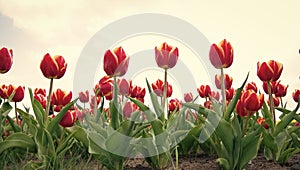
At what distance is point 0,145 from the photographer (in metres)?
4.14

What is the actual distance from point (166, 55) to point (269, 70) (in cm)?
122

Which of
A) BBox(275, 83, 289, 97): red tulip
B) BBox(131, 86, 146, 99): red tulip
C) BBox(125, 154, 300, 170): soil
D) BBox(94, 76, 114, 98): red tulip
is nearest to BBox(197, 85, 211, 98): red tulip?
BBox(131, 86, 146, 99): red tulip

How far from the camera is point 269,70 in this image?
4.15 m

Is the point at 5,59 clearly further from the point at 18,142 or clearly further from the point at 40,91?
the point at 40,91

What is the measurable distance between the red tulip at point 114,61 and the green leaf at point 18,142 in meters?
1.36

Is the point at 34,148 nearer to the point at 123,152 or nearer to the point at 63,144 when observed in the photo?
the point at 63,144

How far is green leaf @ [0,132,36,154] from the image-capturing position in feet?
13.5

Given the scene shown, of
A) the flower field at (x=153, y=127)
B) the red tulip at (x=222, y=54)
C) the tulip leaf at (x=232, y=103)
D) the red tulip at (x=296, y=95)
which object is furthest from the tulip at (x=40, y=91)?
the red tulip at (x=296, y=95)

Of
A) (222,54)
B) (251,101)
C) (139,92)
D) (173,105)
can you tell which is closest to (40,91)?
(139,92)

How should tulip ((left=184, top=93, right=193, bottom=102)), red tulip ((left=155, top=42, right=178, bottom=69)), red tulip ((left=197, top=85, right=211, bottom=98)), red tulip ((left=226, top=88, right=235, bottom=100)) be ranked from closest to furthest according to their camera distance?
red tulip ((left=155, top=42, right=178, bottom=69))
red tulip ((left=226, top=88, right=235, bottom=100))
red tulip ((left=197, top=85, right=211, bottom=98))
tulip ((left=184, top=93, right=193, bottom=102))

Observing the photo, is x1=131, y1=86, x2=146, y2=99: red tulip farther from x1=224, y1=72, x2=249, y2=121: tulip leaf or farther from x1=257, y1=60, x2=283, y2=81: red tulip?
x1=224, y1=72, x2=249, y2=121: tulip leaf

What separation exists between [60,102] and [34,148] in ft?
1.96

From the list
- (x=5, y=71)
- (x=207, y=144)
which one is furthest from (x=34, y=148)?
(x=207, y=144)

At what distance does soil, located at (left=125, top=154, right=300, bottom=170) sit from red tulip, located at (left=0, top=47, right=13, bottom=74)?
1856 mm
